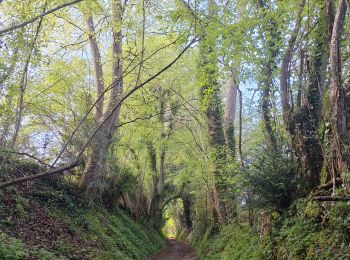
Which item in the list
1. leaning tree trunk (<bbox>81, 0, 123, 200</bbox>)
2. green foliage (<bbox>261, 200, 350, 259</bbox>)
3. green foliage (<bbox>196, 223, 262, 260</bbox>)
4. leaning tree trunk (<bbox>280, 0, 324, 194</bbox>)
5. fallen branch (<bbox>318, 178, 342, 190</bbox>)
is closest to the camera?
green foliage (<bbox>261, 200, 350, 259</bbox>)

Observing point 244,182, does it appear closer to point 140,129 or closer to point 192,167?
point 192,167

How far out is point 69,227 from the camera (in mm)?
10102

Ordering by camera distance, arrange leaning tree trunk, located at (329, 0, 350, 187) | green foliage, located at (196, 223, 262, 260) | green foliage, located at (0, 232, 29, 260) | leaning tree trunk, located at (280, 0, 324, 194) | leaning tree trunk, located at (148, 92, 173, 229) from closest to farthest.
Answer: leaning tree trunk, located at (329, 0, 350, 187)
green foliage, located at (0, 232, 29, 260)
leaning tree trunk, located at (280, 0, 324, 194)
green foliage, located at (196, 223, 262, 260)
leaning tree trunk, located at (148, 92, 173, 229)

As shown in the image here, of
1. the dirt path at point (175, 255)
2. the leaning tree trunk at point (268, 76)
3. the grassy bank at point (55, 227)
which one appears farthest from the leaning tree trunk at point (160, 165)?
the leaning tree trunk at point (268, 76)

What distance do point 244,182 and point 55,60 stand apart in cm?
805

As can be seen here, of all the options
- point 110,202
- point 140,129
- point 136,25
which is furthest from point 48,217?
point 140,129

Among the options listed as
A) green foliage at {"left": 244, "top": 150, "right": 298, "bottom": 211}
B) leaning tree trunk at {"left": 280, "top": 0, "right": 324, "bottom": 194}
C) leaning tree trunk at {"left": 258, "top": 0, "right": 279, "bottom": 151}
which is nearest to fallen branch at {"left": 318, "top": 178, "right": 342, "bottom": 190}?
leaning tree trunk at {"left": 280, "top": 0, "right": 324, "bottom": 194}

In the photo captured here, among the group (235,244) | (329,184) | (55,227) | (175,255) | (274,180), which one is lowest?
(175,255)

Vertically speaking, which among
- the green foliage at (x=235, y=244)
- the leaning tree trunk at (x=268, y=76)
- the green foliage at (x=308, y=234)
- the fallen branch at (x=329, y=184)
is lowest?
the green foliage at (x=235, y=244)

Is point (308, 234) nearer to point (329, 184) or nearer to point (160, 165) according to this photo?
point (329, 184)

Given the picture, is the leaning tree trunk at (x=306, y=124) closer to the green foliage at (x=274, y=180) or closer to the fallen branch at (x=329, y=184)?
the green foliage at (x=274, y=180)

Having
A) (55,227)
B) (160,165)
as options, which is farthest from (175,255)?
(55,227)

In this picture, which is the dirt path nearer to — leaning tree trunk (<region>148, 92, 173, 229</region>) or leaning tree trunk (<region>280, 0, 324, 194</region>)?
leaning tree trunk (<region>148, 92, 173, 229</region>)

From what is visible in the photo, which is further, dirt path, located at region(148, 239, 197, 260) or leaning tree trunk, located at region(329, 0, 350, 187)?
dirt path, located at region(148, 239, 197, 260)
